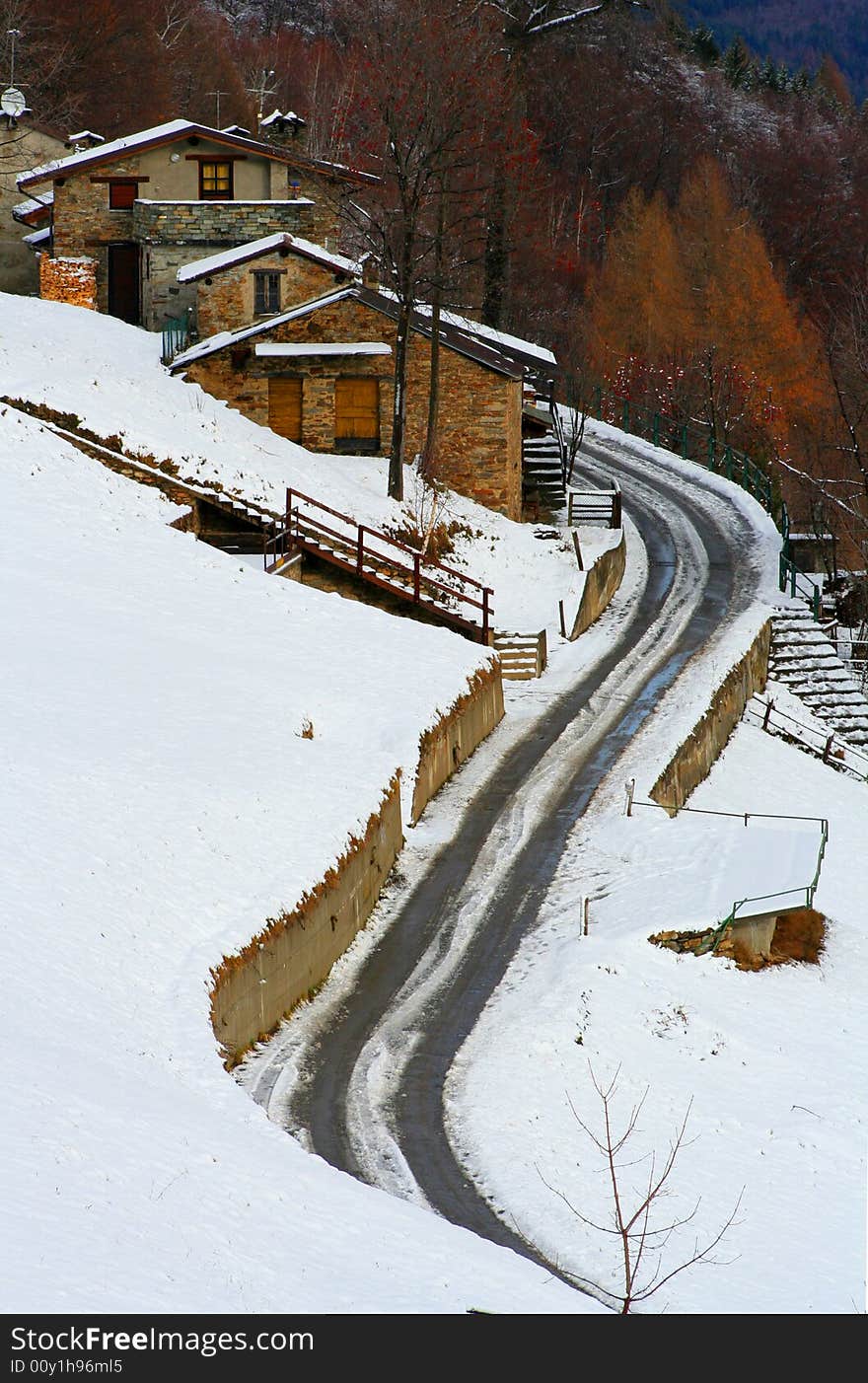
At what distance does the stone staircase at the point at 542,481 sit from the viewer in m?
44.2

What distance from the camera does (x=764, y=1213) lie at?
16.8 meters

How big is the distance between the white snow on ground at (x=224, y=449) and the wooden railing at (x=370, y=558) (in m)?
0.83

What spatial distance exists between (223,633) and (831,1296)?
15.1 meters

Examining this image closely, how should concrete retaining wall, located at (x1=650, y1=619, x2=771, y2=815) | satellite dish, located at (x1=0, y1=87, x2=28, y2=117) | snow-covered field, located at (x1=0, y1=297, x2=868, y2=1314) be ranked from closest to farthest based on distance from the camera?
snow-covered field, located at (x1=0, y1=297, x2=868, y2=1314) → concrete retaining wall, located at (x1=650, y1=619, x2=771, y2=815) → satellite dish, located at (x1=0, y1=87, x2=28, y2=117)

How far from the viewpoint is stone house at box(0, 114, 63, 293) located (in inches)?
2008

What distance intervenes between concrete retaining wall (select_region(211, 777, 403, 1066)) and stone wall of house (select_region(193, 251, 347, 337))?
842 inches

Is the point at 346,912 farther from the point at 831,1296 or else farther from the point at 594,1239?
the point at 831,1296

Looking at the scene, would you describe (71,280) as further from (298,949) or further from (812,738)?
(298,949)

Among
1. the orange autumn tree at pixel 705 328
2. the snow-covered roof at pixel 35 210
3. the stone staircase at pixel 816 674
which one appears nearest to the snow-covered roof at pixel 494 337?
the stone staircase at pixel 816 674

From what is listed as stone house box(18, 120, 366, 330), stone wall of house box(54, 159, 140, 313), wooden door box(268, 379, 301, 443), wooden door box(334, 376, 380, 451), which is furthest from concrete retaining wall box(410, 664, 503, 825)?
stone wall of house box(54, 159, 140, 313)

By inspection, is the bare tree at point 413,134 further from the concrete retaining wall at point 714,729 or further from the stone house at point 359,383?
the concrete retaining wall at point 714,729

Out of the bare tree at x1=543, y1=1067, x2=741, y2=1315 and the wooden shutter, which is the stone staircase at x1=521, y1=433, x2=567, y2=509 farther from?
the bare tree at x1=543, y1=1067, x2=741, y2=1315

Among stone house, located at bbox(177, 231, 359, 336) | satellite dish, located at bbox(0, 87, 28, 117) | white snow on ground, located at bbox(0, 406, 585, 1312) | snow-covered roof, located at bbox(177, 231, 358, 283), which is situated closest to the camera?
white snow on ground, located at bbox(0, 406, 585, 1312)

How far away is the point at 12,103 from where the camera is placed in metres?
52.0
